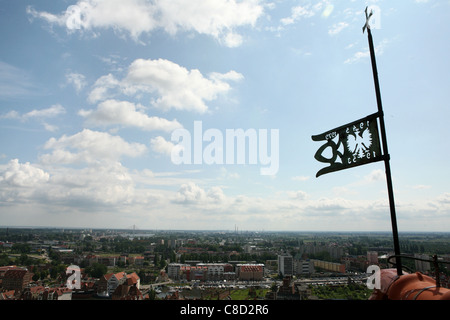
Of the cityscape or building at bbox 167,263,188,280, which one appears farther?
building at bbox 167,263,188,280

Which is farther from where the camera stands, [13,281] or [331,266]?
[331,266]

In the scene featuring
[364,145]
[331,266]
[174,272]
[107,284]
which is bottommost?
[174,272]

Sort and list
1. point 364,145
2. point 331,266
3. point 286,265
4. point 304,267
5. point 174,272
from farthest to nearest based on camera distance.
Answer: point 304,267 → point 331,266 → point 286,265 → point 174,272 → point 364,145

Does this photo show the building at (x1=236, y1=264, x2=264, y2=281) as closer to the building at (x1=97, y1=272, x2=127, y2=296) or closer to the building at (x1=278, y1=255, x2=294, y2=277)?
the building at (x1=278, y1=255, x2=294, y2=277)

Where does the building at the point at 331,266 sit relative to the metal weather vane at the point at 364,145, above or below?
below

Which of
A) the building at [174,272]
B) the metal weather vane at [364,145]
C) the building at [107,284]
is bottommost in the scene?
the building at [174,272]

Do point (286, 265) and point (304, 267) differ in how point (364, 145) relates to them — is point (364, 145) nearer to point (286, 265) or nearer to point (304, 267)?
point (286, 265)

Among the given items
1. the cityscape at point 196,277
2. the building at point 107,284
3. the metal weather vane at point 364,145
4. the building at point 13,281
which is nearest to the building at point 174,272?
the cityscape at point 196,277

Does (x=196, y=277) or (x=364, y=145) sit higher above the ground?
(x=364, y=145)

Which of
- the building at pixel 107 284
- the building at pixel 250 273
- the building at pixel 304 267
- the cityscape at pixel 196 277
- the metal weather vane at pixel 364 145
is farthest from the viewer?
the building at pixel 304 267

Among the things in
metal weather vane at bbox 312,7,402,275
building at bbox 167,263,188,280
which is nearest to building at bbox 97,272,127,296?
building at bbox 167,263,188,280

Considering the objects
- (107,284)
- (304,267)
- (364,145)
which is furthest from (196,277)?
(364,145)

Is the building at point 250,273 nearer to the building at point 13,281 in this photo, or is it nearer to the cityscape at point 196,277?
the cityscape at point 196,277
